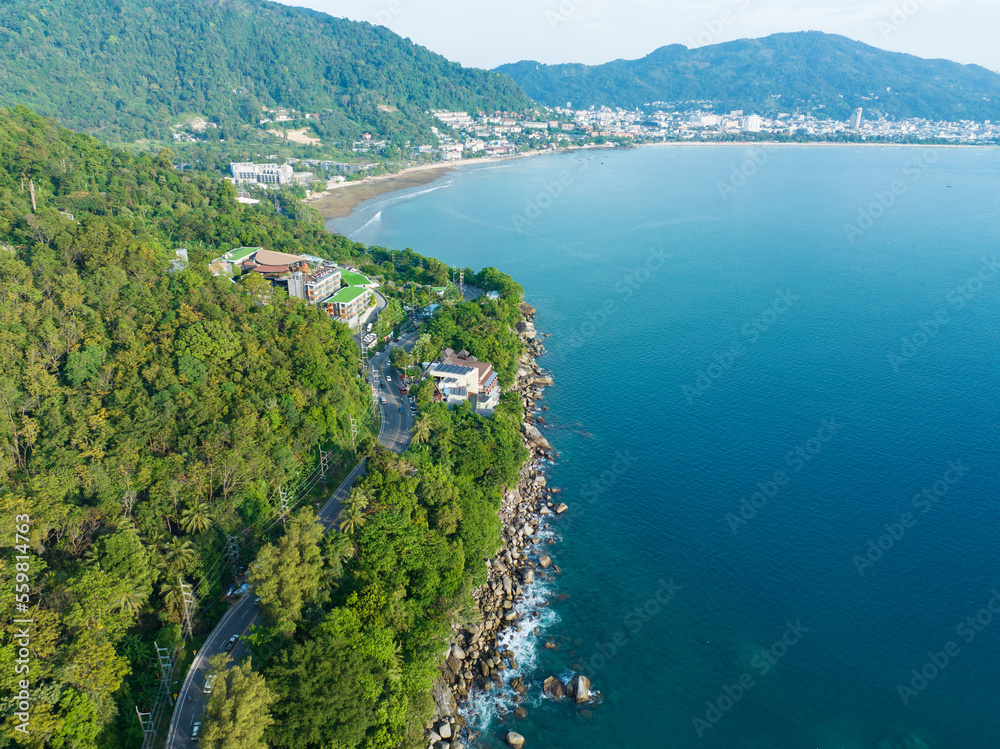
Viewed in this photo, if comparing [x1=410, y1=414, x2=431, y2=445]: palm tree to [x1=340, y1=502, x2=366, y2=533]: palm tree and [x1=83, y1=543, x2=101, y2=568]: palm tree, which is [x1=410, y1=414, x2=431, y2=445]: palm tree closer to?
[x1=340, y1=502, x2=366, y2=533]: palm tree

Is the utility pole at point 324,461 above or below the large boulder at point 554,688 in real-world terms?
above

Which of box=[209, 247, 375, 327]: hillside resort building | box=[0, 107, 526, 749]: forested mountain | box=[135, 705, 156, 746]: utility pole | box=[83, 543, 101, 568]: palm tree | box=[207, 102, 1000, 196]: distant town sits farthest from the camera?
box=[207, 102, 1000, 196]: distant town

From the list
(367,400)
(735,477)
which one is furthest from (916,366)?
(367,400)

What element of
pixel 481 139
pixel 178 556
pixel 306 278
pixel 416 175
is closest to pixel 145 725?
pixel 178 556

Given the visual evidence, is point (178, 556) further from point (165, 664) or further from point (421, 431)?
point (421, 431)

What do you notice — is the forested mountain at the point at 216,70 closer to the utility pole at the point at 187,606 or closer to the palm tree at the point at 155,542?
A: the palm tree at the point at 155,542

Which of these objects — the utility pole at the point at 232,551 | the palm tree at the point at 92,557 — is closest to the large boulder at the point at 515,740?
the utility pole at the point at 232,551

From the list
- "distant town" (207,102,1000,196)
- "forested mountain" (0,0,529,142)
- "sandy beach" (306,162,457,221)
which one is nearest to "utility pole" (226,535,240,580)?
"distant town" (207,102,1000,196)
